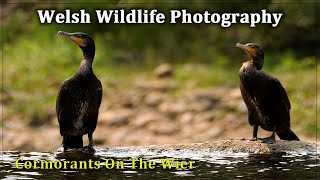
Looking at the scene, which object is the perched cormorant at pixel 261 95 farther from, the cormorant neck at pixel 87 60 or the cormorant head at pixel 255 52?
the cormorant neck at pixel 87 60

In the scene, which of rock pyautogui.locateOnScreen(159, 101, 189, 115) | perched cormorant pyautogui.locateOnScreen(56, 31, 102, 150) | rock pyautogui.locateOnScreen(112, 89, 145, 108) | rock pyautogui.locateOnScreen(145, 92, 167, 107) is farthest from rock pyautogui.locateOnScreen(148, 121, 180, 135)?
perched cormorant pyautogui.locateOnScreen(56, 31, 102, 150)

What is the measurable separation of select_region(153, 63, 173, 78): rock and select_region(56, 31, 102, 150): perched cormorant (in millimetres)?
7778

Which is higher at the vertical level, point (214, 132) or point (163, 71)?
point (163, 71)

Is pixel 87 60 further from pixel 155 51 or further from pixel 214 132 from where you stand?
pixel 155 51

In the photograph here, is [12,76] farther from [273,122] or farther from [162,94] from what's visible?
[273,122]

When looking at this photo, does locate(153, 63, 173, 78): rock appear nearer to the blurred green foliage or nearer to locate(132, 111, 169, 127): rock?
the blurred green foliage

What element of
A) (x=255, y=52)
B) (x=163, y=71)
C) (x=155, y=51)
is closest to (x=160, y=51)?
(x=155, y=51)

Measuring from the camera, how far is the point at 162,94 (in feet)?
49.0

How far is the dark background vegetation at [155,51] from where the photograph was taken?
14.6 metres

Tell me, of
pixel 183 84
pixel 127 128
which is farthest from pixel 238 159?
pixel 183 84

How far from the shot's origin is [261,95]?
25.6 feet

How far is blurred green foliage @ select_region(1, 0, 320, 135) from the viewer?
1470cm

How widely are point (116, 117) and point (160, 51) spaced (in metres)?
2.53

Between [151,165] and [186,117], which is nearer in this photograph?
[151,165]
